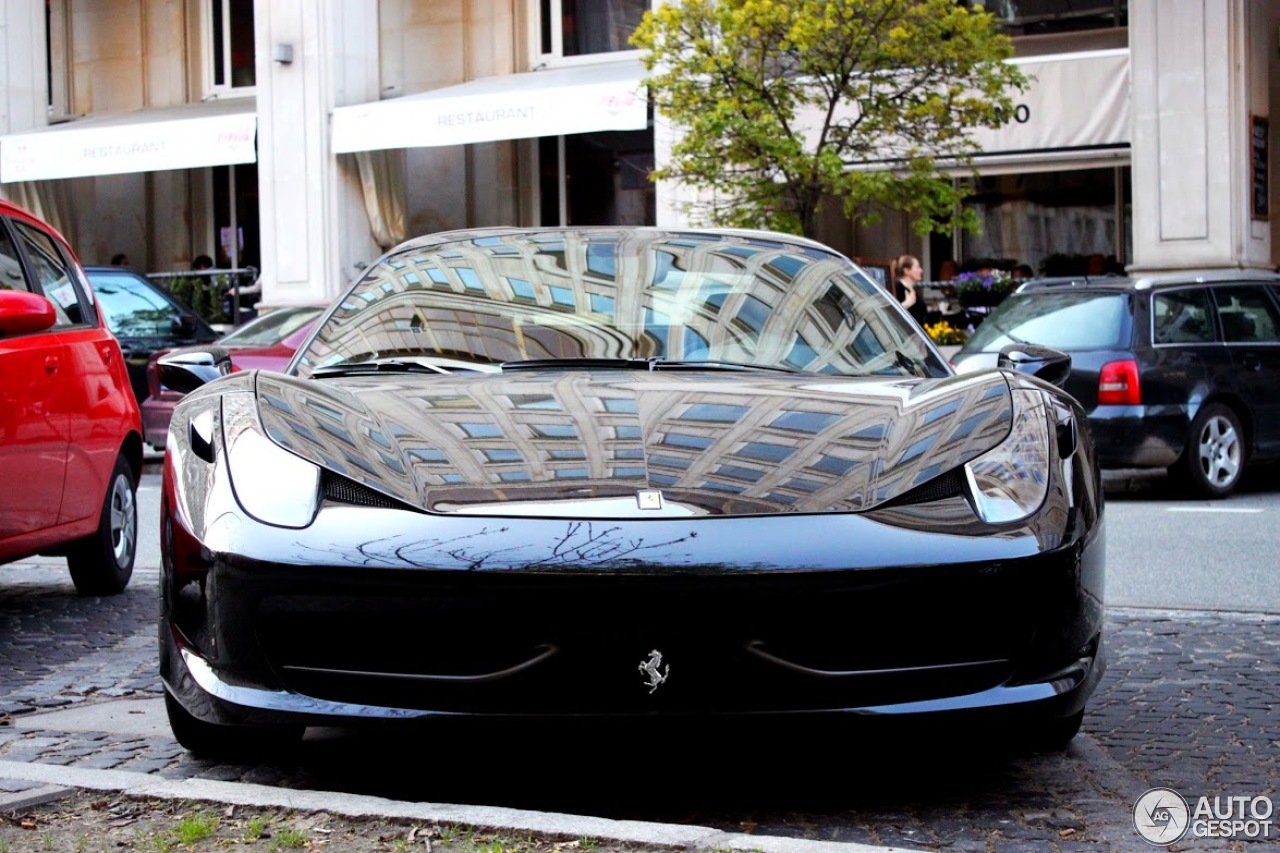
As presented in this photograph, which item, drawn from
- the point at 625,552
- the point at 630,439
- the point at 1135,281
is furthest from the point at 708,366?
the point at 1135,281

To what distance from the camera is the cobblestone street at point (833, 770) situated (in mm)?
3705

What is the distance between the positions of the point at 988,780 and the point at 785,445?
37.7 inches

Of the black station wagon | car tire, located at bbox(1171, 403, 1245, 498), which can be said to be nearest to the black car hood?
the black station wagon

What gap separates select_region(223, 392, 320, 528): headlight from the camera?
3.68m

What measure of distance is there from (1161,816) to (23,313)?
14.2 ft

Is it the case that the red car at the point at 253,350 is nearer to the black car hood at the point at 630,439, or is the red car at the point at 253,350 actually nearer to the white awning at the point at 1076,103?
the white awning at the point at 1076,103

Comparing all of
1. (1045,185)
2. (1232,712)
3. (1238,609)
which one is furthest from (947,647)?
(1045,185)

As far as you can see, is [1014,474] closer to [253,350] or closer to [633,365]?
[633,365]

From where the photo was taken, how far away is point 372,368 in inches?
181

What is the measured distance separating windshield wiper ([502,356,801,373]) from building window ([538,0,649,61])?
21724 mm

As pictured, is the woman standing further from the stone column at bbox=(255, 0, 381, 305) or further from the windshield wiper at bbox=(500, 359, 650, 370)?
the windshield wiper at bbox=(500, 359, 650, 370)

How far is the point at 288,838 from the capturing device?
3.37 m

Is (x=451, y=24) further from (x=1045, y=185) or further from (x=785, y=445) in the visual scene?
(x=785, y=445)

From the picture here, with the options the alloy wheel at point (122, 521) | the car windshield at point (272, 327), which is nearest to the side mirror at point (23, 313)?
the alloy wheel at point (122, 521)
